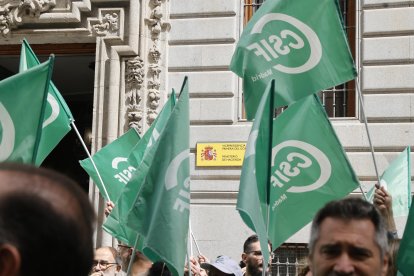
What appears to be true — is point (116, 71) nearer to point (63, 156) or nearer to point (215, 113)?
point (215, 113)

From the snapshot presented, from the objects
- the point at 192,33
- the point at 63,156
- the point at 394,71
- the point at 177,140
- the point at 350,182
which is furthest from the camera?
the point at 63,156

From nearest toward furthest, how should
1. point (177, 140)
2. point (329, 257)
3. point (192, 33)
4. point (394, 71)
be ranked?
1. point (329, 257)
2. point (177, 140)
3. point (394, 71)
4. point (192, 33)

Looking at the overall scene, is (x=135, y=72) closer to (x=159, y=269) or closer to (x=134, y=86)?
(x=134, y=86)

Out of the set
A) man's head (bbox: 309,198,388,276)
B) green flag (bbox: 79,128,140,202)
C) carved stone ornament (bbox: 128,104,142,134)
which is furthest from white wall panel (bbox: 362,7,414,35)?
man's head (bbox: 309,198,388,276)

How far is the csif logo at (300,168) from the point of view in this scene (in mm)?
6402

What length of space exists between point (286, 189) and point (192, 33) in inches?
274

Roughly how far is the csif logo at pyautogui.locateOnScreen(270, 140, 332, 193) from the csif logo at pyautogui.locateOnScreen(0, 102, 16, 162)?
2.06m

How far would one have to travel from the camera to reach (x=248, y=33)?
6625 mm

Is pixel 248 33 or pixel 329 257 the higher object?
pixel 248 33

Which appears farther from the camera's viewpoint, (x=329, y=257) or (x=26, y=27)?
(x=26, y=27)

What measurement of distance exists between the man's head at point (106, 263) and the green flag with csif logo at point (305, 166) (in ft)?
8.08

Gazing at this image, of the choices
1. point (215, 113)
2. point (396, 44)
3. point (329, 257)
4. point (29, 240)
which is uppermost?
point (396, 44)

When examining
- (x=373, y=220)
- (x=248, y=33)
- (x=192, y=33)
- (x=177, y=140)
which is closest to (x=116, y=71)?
(x=192, y=33)

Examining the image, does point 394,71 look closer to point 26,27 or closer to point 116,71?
point 116,71
